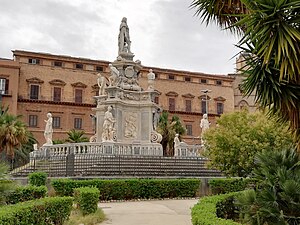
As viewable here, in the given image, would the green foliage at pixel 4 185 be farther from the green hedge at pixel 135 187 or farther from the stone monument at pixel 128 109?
the stone monument at pixel 128 109

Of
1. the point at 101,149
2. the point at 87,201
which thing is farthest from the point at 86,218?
the point at 101,149

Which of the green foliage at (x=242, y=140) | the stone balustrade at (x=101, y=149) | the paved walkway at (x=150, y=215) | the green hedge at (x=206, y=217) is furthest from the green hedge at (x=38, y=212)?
the stone balustrade at (x=101, y=149)

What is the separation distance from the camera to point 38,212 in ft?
27.3

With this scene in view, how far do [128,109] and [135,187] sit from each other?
1074 centimetres

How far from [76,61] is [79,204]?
46863mm

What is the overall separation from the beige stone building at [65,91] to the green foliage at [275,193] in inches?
1572

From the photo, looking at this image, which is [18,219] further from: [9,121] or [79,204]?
[9,121]

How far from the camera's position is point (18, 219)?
7273mm

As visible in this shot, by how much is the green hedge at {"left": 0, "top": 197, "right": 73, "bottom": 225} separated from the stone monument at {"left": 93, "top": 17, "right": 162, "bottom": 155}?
1614 cm

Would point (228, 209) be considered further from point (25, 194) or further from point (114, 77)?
point (114, 77)

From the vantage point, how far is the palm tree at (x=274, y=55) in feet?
22.0

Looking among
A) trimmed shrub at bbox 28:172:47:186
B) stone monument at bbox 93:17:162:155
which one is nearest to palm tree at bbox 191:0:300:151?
trimmed shrub at bbox 28:172:47:186

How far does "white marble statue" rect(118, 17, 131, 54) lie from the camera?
2948 cm

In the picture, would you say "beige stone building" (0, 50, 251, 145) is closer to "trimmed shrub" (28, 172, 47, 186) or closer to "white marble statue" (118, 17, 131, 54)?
"white marble statue" (118, 17, 131, 54)
